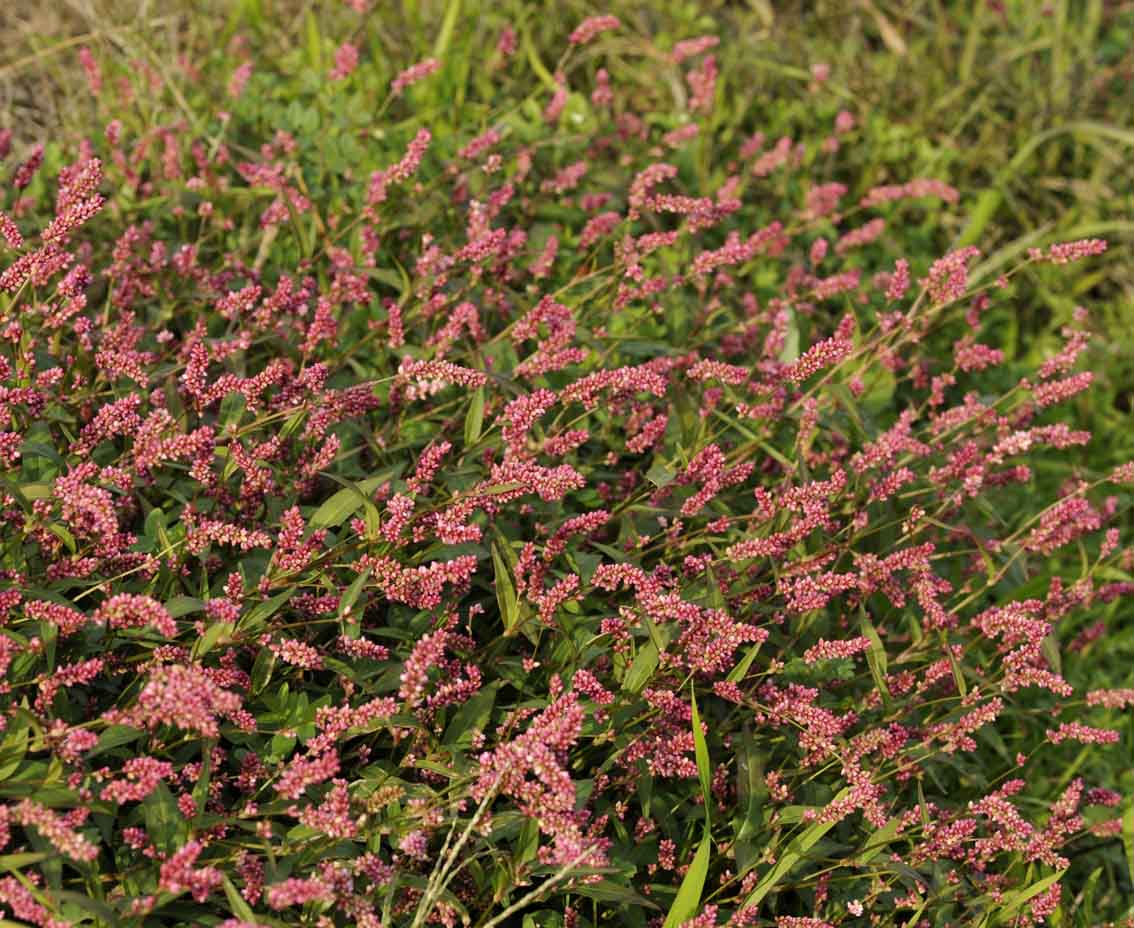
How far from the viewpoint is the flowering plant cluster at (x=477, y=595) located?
2445 millimetres

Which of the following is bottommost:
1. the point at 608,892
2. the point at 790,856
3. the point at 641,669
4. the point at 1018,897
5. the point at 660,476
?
the point at 1018,897

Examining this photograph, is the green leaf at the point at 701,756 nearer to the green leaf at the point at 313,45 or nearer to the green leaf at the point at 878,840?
the green leaf at the point at 878,840

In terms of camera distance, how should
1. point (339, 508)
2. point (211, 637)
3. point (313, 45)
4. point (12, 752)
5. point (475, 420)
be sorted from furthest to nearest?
point (313, 45), point (475, 420), point (339, 508), point (211, 637), point (12, 752)

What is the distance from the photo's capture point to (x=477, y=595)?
329cm

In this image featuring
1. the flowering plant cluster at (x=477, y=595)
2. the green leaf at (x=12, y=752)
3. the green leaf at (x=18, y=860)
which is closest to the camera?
the green leaf at (x=18, y=860)

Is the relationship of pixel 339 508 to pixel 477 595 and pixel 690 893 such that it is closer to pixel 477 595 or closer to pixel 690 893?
pixel 477 595

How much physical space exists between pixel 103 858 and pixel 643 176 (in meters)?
2.34

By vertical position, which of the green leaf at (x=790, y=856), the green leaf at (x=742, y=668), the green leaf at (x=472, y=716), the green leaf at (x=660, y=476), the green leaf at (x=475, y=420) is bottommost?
the green leaf at (x=790, y=856)

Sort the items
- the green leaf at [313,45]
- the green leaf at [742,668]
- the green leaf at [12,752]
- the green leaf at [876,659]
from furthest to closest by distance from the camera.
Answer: the green leaf at [313,45] → the green leaf at [876,659] → the green leaf at [742,668] → the green leaf at [12,752]

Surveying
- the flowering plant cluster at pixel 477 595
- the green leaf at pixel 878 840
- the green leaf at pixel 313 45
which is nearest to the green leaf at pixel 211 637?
the flowering plant cluster at pixel 477 595

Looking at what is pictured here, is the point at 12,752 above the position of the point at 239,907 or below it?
above

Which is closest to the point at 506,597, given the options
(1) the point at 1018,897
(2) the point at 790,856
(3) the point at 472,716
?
(3) the point at 472,716

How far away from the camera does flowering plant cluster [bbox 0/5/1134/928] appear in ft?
8.02

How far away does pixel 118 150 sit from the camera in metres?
4.28
